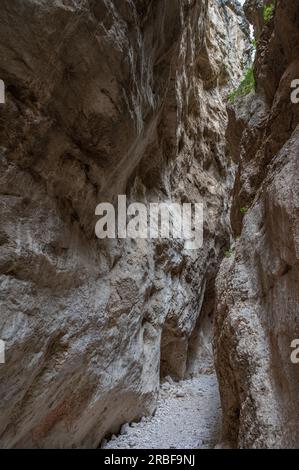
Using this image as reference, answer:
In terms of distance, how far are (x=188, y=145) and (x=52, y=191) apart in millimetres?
7030

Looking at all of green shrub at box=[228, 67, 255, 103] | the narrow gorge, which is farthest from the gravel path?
green shrub at box=[228, 67, 255, 103]

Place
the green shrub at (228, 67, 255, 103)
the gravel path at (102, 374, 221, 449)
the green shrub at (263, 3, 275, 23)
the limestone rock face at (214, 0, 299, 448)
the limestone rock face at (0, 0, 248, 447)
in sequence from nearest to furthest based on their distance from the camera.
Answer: the limestone rock face at (214, 0, 299, 448)
the limestone rock face at (0, 0, 248, 447)
the green shrub at (263, 3, 275, 23)
the gravel path at (102, 374, 221, 449)
the green shrub at (228, 67, 255, 103)

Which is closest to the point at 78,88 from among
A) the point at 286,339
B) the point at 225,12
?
the point at 286,339

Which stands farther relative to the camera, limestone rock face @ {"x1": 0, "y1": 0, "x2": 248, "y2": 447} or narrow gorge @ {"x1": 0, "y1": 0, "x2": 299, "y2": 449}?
limestone rock face @ {"x1": 0, "y1": 0, "x2": 248, "y2": 447}

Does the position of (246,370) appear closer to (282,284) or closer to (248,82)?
(282,284)

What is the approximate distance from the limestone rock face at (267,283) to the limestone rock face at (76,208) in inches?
73.0

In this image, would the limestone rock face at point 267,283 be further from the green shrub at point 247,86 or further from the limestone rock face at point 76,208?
the limestone rock face at point 76,208

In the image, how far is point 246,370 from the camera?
376 centimetres

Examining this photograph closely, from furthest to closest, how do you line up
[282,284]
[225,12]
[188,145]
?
[225,12] < [188,145] < [282,284]

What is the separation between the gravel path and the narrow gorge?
0.05 m

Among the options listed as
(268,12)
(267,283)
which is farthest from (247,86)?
(267,283)

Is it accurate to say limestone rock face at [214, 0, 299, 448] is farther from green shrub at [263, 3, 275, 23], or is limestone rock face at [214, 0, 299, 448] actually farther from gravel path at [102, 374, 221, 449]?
gravel path at [102, 374, 221, 449]

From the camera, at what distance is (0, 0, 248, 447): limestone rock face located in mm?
3766

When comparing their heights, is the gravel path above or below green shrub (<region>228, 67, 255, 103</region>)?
below
